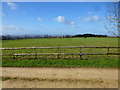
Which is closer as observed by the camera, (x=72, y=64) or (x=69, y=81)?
(x=69, y=81)

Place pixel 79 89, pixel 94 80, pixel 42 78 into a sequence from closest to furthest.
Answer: pixel 79 89, pixel 94 80, pixel 42 78

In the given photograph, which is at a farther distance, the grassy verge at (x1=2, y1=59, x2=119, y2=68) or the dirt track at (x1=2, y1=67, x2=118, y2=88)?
the grassy verge at (x1=2, y1=59, x2=119, y2=68)

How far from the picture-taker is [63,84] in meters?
6.33

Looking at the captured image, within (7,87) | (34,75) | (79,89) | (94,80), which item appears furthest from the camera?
(34,75)

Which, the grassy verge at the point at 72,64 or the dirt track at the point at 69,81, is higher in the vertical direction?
the grassy verge at the point at 72,64

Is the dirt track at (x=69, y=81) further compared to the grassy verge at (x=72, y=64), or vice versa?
the grassy verge at (x=72, y=64)

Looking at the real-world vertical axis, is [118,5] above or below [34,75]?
above

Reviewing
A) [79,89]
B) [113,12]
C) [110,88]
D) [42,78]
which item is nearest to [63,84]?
[79,89]

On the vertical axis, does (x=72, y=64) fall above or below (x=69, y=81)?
above

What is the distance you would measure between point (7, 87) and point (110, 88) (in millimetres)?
4666

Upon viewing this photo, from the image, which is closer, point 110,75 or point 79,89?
point 79,89

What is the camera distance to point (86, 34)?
69.6m

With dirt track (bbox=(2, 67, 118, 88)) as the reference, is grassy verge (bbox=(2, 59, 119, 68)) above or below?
above

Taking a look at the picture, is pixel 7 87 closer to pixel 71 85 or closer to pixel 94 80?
pixel 71 85
